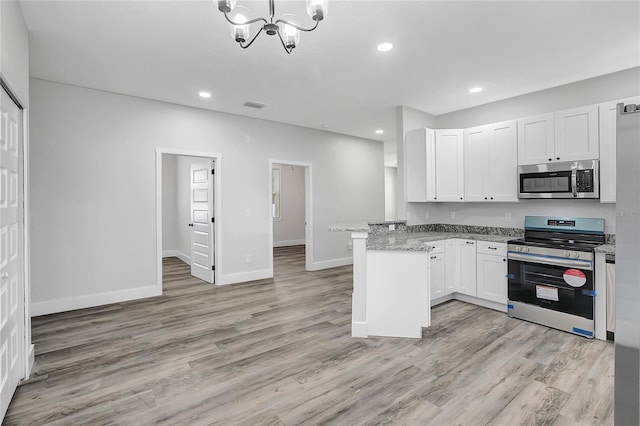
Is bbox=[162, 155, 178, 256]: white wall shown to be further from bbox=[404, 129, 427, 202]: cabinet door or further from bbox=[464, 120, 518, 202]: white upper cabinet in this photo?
bbox=[464, 120, 518, 202]: white upper cabinet

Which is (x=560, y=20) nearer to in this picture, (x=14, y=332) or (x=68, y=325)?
(x=14, y=332)

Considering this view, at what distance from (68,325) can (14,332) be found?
1.49 meters

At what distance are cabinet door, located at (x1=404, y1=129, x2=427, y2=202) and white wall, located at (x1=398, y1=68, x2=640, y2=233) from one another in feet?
0.54

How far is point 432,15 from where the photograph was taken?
2.55 meters

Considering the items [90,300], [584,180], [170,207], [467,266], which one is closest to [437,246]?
[467,266]

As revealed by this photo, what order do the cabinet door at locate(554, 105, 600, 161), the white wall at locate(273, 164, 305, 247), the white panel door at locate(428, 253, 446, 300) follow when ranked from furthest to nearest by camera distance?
the white wall at locate(273, 164, 305, 247), the white panel door at locate(428, 253, 446, 300), the cabinet door at locate(554, 105, 600, 161)

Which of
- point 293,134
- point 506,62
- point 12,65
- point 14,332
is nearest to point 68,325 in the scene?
point 14,332

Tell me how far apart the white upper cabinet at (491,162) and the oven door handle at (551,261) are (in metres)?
0.81

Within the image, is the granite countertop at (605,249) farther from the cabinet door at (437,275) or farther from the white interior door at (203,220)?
the white interior door at (203,220)

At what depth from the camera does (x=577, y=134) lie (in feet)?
11.5

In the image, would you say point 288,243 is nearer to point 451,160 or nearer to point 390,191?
point 390,191

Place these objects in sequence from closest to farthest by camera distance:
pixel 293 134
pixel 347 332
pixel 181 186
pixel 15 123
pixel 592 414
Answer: pixel 592 414 < pixel 15 123 < pixel 347 332 < pixel 293 134 < pixel 181 186

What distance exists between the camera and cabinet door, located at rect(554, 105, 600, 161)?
3.38 meters

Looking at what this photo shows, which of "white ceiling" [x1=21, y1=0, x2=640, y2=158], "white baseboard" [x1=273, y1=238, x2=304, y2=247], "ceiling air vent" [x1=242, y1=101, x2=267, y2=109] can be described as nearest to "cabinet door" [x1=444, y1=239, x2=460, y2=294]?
"white ceiling" [x1=21, y1=0, x2=640, y2=158]
